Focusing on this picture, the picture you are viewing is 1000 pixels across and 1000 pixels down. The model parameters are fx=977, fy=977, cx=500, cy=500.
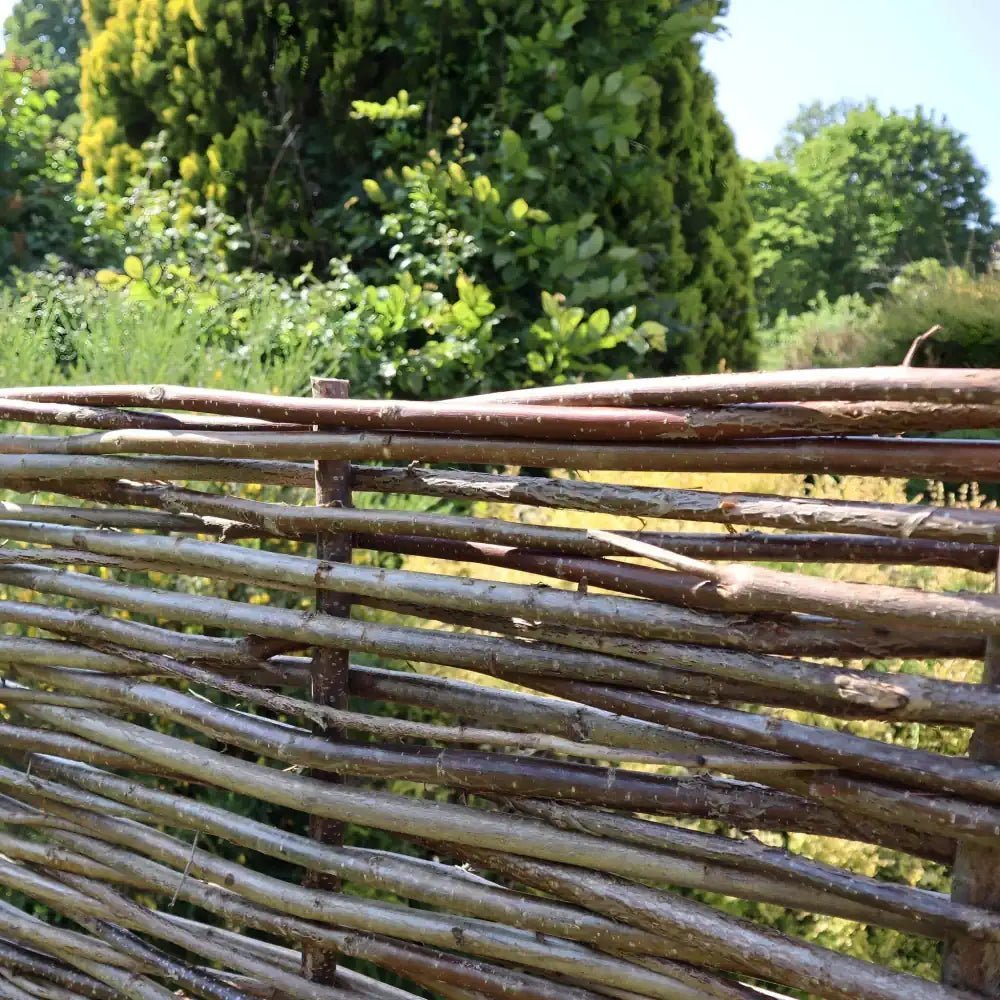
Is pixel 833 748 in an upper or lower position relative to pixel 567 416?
lower

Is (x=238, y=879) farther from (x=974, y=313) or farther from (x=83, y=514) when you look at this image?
(x=974, y=313)

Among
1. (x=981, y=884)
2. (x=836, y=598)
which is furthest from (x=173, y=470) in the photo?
(x=981, y=884)

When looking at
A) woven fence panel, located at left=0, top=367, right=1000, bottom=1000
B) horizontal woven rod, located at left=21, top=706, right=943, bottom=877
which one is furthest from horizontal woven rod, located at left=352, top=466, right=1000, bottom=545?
horizontal woven rod, located at left=21, top=706, right=943, bottom=877

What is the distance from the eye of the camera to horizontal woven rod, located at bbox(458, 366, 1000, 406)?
3.12ft

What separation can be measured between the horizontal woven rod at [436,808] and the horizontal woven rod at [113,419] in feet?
1.60

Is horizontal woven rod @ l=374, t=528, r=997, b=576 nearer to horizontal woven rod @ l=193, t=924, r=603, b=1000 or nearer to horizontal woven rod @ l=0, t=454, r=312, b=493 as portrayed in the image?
horizontal woven rod @ l=0, t=454, r=312, b=493

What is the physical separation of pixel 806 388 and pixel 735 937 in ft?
2.07

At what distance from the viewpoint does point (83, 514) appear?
1585mm

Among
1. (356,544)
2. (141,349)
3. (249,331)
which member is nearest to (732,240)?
(249,331)

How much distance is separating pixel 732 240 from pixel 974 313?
5.79 feet

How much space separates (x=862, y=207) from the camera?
26.5 meters

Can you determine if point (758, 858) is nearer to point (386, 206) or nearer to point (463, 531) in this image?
point (463, 531)

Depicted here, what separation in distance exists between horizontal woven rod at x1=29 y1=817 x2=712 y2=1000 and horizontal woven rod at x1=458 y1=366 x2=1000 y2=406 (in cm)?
69

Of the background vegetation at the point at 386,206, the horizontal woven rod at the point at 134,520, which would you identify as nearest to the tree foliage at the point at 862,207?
the background vegetation at the point at 386,206
